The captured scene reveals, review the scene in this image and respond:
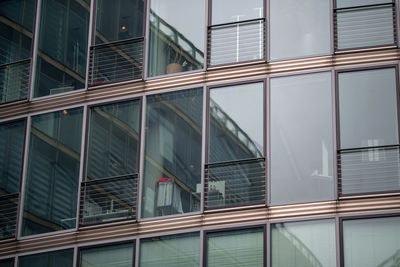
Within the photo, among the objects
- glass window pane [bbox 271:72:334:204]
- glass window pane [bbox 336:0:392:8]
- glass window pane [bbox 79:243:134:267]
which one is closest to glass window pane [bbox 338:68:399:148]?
glass window pane [bbox 271:72:334:204]

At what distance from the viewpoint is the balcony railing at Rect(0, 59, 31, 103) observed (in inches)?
1207

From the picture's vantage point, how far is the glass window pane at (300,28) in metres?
27.8

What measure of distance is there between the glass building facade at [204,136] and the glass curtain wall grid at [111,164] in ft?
0.12

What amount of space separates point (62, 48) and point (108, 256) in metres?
6.39

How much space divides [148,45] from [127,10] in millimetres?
1417

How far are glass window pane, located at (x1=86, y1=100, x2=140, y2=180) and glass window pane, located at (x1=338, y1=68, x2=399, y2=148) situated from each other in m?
5.64

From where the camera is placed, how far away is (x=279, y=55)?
28.0m

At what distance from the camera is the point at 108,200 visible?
2819 centimetres

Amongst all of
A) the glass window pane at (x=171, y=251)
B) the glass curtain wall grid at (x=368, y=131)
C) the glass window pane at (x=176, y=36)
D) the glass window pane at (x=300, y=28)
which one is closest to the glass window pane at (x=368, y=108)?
the glass curtain wall grid at (x=368, y=131)

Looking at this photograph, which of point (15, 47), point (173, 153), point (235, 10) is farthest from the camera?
point (15, 47)

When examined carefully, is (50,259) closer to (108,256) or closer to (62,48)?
(108,256)

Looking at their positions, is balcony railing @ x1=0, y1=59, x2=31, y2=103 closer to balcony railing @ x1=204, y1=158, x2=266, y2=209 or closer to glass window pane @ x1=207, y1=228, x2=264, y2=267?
balcony railing @ x1=204, y1=158, x2=266, y2=209

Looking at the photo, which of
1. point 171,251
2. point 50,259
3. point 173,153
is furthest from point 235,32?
point 50,259

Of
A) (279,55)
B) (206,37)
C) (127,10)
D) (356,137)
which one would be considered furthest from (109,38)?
(356,137)
